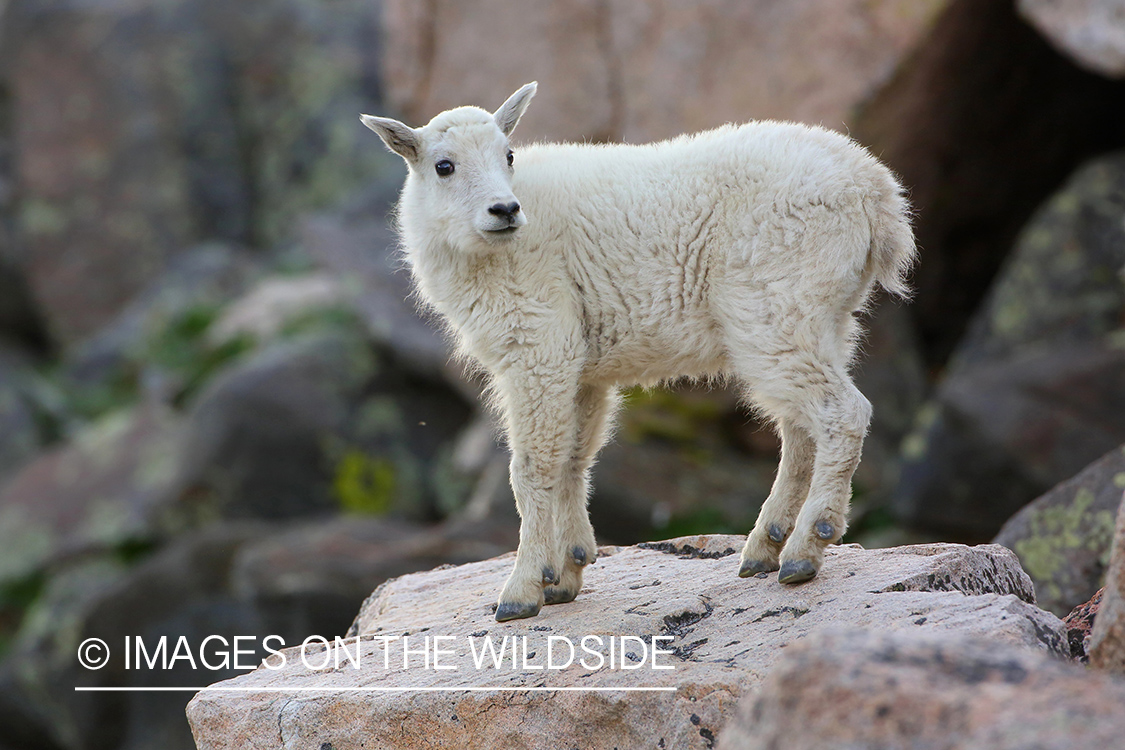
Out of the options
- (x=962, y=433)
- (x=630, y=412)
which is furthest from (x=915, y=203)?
(x=630, y=412)

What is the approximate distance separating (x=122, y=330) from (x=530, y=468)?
15.4 meters

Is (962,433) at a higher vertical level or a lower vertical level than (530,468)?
higher

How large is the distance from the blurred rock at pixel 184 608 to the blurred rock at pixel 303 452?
2.50 feet

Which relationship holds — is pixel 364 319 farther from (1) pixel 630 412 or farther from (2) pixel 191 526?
(1) pixel 630 412

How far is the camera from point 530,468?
580cm

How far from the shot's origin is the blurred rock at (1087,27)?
9.31 metres

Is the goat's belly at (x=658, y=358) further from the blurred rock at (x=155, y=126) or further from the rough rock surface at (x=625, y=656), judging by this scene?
the blurred rock at (x=155, y=126)

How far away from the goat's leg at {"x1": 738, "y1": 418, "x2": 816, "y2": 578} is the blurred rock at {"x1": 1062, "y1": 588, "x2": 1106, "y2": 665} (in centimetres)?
135

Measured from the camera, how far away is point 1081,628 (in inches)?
200

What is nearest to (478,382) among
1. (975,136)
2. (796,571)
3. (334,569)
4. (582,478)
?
(334,569)

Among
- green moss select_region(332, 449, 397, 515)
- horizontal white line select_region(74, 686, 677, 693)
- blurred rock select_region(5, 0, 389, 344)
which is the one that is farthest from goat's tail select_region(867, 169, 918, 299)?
blurred rock select_region(5, 0, 389, 344)

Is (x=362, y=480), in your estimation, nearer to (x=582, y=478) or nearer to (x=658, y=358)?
(x=582, y=478)

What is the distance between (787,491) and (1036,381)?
527 centimetres

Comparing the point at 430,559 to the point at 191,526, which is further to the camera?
the point at 191,526
